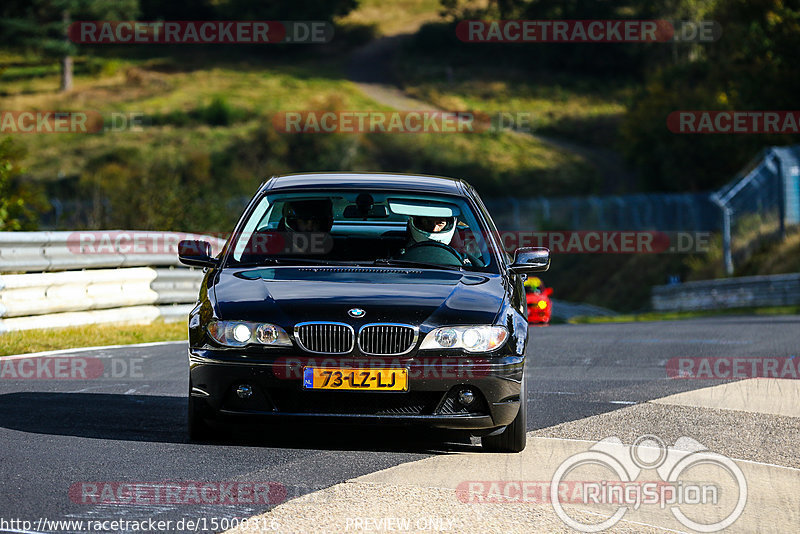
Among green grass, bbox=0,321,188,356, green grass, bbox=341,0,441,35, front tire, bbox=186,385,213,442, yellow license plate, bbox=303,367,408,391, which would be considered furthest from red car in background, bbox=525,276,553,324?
green grass, bbox=341,0,441,35

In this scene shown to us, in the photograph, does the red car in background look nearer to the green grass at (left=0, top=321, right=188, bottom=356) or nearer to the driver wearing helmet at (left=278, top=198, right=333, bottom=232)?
the green grass at (left=0, top=321, right=188, bottom=356)

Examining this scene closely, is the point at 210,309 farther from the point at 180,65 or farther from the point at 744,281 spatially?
the point at 180,65

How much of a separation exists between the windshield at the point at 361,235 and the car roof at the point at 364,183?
0.17ft

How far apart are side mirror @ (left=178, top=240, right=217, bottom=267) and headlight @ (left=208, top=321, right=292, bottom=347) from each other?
3.81ft

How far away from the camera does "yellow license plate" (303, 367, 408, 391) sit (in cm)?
657

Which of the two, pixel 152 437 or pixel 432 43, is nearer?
pixel 152 437

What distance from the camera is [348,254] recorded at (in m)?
7.96

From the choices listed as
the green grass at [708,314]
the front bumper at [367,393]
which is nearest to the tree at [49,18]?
the green grass at [708,314]

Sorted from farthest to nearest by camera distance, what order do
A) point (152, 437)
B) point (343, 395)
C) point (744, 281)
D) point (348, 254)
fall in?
point (744, 281) < point (348, 254) < point (152, 437) < point (343, 395)

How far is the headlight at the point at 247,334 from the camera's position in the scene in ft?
21.8

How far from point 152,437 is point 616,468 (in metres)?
2.67

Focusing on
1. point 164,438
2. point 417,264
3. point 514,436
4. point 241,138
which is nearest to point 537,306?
point 417,264

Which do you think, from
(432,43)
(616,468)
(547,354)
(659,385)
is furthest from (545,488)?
(432,43)

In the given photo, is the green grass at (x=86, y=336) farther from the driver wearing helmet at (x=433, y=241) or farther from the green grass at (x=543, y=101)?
the green grass at (x=543, y=101)
